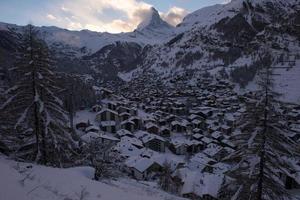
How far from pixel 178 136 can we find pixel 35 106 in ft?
A: 146

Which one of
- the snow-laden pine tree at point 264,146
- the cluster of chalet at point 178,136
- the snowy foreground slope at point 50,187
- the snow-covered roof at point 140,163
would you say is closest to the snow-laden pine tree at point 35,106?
the snowy foreground slope at point 50,187

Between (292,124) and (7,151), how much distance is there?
59060mm

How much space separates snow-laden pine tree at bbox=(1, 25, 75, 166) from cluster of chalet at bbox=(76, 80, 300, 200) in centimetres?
1138

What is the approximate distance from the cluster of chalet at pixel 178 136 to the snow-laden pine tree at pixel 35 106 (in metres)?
11.4

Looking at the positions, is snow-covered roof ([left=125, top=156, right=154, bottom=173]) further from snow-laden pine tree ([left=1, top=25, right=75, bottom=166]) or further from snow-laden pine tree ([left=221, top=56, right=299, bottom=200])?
snow-laden pine tree ([left=221, top=56, right=299, bottom=200])

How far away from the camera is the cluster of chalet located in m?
34.1

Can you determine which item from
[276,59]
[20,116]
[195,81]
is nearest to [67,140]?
[20,116]

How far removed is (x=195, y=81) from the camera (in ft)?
456

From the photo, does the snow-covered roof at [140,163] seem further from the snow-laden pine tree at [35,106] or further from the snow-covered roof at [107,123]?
the snow-covered roof at [107,123]

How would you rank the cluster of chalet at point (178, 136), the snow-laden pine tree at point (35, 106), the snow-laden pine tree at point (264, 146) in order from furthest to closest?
the cluster of chalet at point (178, 136) < the snow-laden pine tree at point (35, 106) < the snow-laden pine tree at point (264, 146)

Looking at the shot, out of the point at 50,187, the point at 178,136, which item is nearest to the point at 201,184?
the point at 50,187

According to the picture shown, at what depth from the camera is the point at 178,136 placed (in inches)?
2402

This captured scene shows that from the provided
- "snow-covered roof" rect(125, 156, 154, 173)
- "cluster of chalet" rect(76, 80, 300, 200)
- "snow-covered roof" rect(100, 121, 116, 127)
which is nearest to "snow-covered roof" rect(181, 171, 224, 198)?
"cluster of chalet" rect(76, 80, 300, 200)

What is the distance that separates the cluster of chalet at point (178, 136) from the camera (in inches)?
1344
